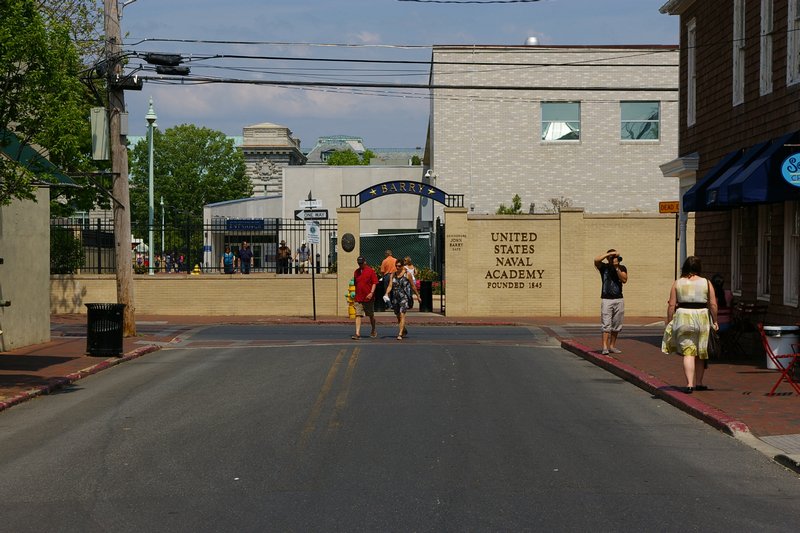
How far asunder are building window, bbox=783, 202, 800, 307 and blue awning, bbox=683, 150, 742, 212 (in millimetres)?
1985

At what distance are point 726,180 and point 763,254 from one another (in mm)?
1863

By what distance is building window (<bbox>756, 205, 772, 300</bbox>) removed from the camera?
1831 cm

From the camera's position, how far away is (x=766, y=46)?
17938 millimetres

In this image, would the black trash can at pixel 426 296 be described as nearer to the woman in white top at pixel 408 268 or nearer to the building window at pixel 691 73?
the woman in white top at pixel 408 268

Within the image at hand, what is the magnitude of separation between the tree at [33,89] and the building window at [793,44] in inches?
439

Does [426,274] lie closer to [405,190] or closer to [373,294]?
[405,190]

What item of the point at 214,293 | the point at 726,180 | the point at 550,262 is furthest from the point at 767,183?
the point at 214,293

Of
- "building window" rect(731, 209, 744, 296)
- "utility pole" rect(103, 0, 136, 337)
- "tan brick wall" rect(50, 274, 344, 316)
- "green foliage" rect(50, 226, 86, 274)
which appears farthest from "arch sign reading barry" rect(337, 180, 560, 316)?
"building window" rect(731, 209, 744, 296)

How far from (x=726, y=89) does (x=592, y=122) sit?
24.7 m

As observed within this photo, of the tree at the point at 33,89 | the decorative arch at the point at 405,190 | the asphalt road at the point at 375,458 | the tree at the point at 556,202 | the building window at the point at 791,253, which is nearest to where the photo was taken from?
the asphalt road at the point at 375,458

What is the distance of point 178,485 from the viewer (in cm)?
841

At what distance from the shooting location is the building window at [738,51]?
1933cm

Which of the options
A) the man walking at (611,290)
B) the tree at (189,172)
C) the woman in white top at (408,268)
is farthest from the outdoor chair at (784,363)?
the tree at (189,172)

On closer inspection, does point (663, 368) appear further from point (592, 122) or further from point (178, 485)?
point (592, 122)
